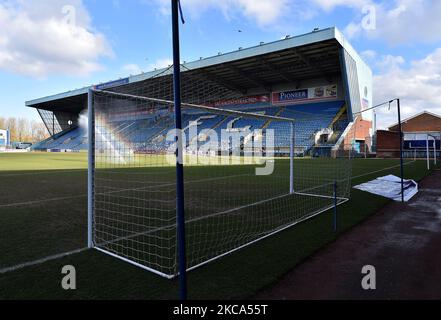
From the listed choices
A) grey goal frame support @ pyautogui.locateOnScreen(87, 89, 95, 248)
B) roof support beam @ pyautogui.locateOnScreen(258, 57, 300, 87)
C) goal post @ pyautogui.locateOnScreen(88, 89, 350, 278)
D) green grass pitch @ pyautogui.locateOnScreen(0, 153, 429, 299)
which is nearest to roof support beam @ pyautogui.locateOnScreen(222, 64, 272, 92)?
roof support beam @ pyautogui.locateOnScreen(258, 57, 300, 87)

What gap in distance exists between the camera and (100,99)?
483 cm

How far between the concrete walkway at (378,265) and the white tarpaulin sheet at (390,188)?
2.86 m

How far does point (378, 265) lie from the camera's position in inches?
148

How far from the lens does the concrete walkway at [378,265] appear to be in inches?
119

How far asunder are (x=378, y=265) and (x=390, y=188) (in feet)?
23.6

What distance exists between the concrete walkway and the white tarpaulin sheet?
9.37 ft

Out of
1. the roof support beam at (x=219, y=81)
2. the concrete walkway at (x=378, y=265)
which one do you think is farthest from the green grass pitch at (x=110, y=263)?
the roof support beam at (x=219, y=81)

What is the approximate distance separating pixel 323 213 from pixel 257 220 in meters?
1.60

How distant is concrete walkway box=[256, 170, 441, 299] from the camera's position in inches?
119

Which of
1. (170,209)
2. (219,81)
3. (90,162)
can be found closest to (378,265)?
(90,162)

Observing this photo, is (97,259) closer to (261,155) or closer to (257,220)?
(257,220)

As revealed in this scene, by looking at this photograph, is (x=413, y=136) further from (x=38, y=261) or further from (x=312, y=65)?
(x=38, y=261)

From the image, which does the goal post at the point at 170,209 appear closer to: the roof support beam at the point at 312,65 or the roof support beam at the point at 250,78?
the roof support beam at the point at 312,65
